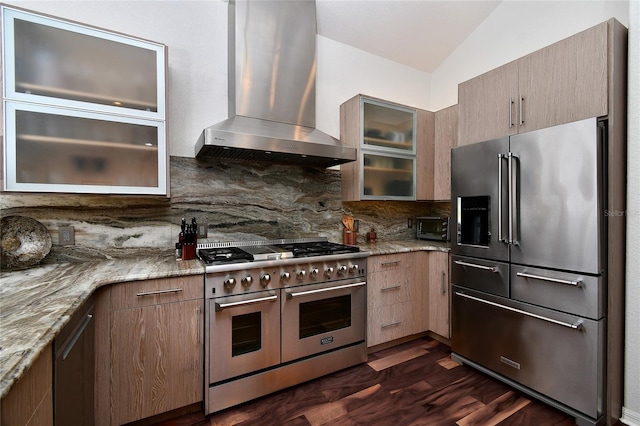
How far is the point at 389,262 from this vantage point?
2535 mm

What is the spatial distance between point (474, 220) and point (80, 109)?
8.89 feet

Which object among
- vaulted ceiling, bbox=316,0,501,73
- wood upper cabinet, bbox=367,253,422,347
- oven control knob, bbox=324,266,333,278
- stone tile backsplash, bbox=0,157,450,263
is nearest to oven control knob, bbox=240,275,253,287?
oven control knob, bbox=324,266,333,278

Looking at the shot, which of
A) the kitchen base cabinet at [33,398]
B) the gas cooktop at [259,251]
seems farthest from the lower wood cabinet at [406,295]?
the kitchen base cabinet at [33,398]

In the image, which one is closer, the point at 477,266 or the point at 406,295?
the point at 477,266

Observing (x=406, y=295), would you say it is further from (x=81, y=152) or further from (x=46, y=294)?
(x=81, y=152)

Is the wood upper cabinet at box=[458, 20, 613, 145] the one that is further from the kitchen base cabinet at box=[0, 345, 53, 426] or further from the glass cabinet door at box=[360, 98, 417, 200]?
the kitchen base cabinet at box=[0, 345, 53, 426]

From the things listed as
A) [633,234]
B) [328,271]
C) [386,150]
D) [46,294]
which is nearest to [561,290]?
[633,234]

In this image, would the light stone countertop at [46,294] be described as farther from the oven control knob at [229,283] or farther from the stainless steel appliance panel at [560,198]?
the stainless steel appliance panel at [560,198]

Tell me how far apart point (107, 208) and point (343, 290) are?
71.1 inches

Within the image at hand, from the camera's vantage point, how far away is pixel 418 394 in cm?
198

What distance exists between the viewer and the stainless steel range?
179 centimetres

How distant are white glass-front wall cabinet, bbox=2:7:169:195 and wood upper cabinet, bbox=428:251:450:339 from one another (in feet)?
7.55

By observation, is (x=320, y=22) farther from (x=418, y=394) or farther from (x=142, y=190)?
(x=418, y=394)

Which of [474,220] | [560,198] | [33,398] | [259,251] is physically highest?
[560,198]
